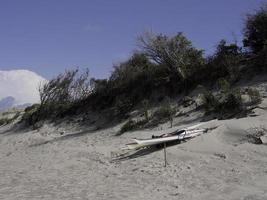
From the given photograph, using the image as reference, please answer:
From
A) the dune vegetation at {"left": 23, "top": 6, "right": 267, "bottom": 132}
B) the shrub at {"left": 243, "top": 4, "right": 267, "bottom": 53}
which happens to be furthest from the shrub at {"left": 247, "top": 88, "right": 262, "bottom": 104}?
the shrub at {"left": 243, "top": 4, "right": 267, "bottom": 53}

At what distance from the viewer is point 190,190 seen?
9148mm

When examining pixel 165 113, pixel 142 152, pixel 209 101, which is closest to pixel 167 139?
pixel 142 152

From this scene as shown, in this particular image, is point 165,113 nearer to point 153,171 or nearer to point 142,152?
point 142,152

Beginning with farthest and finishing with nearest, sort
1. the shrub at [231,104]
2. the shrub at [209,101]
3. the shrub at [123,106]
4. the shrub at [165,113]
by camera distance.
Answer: the shrub at [123,106], the shrub at [165,113], the shrub at [209,101], the shrub at [231,104]

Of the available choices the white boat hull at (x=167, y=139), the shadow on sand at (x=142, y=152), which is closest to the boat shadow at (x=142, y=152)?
the shadow on sand at (x=142, y=152)

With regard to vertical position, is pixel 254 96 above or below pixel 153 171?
above

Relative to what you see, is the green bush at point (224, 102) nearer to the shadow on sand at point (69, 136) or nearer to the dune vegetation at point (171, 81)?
the dune vegetation at point (171, 81)

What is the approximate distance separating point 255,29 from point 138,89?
622 cm

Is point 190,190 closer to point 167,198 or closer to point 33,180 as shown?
point 167,198

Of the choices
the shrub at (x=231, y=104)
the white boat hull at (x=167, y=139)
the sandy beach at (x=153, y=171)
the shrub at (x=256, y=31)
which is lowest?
the sandy beach at (x=153, y=171)

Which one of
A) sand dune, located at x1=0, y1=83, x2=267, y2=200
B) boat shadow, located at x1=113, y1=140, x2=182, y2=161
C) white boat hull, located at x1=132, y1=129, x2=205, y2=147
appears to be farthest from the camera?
boat shadow, located at x1=113, y1=140, x2=182, y2=161

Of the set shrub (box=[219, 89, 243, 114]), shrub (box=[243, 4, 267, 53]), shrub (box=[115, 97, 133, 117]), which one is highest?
shrub (box=[243, 4, 267, 53])

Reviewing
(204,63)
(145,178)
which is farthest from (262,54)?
(145,178)

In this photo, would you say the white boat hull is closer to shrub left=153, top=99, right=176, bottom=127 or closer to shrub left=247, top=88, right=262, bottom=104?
shrub left=247, top=88, right=262, bottom=104
